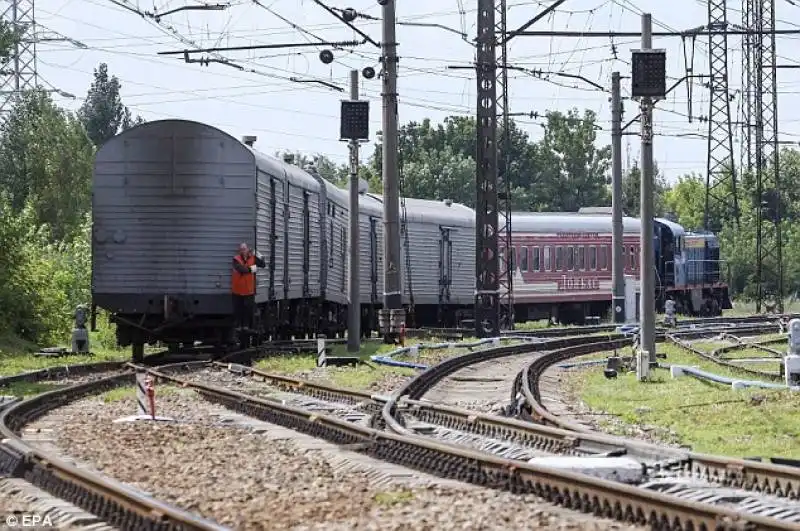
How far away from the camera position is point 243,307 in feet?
82.0

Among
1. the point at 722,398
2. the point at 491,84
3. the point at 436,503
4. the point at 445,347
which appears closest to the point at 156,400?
the point at 722,398

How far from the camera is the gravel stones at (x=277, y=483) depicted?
29.3ft

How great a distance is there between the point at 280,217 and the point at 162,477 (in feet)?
55.9

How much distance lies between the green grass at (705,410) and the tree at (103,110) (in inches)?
4198

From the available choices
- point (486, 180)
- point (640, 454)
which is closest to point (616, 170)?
point (486, 180)

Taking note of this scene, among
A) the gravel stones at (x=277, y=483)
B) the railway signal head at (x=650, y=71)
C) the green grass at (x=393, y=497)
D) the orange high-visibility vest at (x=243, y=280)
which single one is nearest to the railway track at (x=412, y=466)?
the gravel stones at (x=277, y=483)

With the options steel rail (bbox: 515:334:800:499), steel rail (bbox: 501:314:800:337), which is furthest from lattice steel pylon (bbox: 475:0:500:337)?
steel rail (bbox: 515:334:800:499)

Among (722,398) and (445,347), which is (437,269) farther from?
(722,398)

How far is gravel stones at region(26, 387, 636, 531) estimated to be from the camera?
894cm

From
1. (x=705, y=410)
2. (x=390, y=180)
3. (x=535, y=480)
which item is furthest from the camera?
(x=390, y=180)

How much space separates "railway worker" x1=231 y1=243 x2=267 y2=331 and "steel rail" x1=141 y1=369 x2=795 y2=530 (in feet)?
32.7
